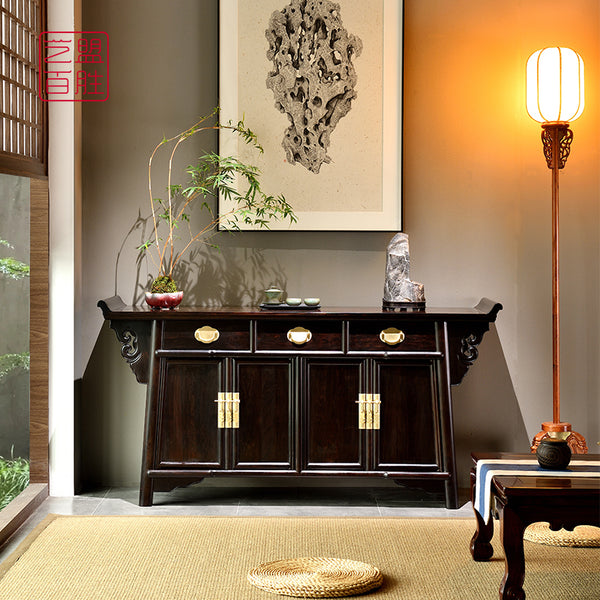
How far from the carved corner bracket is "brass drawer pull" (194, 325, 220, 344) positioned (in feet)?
0.83

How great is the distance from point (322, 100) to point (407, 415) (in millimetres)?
1621

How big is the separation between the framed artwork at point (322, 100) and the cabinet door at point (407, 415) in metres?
0.78

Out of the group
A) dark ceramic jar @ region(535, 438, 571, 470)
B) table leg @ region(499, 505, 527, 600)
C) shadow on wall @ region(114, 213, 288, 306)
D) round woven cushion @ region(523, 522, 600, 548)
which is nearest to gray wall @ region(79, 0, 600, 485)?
shadow on wall @ region(114, 213, 288, 306)

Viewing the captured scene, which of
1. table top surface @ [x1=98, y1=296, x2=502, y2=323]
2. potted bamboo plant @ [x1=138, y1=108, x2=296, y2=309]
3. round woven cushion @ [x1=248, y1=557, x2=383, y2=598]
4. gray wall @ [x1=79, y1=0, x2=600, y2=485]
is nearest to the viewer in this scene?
round woven cushion @ [x1=248, y1=557, x2=383, y2=598]

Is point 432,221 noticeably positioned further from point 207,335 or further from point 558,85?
point 207,335

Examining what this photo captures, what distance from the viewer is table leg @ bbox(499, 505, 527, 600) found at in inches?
97.3

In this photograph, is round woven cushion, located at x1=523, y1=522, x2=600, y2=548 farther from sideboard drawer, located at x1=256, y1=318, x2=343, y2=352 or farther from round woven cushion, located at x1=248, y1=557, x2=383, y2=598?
sideboard drawer, located at x1=256, y1=318, x2=343, y2=352

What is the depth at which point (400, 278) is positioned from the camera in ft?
12.5

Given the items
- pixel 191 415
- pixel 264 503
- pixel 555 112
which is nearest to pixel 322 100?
pixel 555 112

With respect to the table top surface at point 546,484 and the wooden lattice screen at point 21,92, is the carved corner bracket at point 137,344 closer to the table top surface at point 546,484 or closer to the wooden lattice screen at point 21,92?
the wooden lattice screen at point 21,92

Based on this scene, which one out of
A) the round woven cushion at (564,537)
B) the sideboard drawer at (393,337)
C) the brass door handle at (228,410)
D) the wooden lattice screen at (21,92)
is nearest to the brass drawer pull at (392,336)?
the sideboard drawer at (393,337)

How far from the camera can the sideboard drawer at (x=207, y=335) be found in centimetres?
369

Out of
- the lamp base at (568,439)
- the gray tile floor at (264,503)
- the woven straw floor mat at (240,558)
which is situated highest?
the lamp base at (568,439)

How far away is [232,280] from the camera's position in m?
4.14
